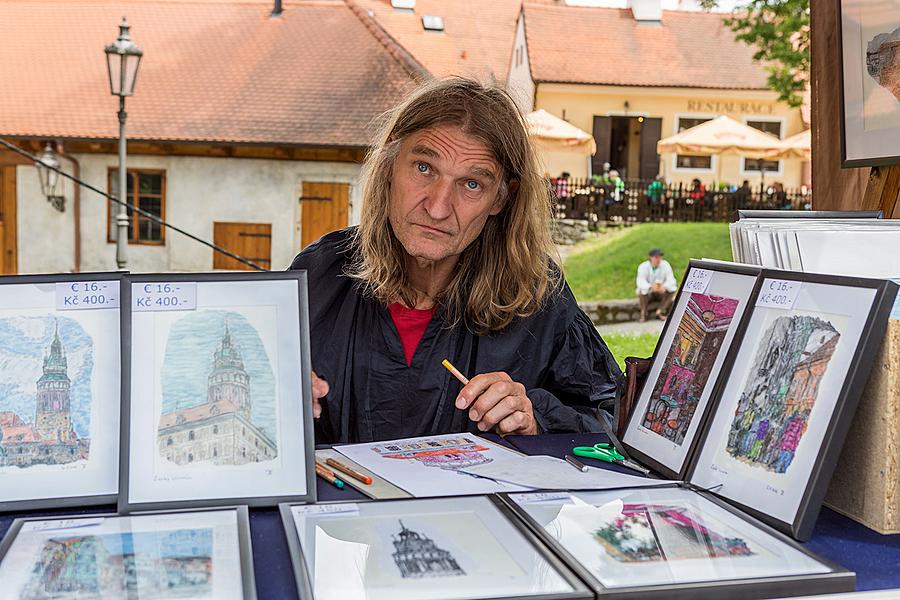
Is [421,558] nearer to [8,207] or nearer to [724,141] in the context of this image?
[8,207]

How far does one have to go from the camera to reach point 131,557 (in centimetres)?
100

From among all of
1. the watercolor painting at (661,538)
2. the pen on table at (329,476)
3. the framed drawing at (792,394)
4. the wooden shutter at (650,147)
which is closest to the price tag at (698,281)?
the framed drawing at (792,394)

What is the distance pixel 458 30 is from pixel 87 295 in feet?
86.6

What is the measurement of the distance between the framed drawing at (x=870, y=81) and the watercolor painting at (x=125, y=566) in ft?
4.73

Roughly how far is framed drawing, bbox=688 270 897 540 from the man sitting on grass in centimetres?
1182

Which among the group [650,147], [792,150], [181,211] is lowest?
[181,211]

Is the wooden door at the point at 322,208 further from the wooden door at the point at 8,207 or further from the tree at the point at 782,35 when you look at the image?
the tree at the point at 782,35

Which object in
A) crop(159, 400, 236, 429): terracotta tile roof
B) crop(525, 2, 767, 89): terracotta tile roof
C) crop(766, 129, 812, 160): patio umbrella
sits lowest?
crop(159, 400, 236, 429): terracotta tile roof

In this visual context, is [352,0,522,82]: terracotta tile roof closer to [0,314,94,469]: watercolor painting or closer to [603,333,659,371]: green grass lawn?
[603,333,659,371]: green grass lawn

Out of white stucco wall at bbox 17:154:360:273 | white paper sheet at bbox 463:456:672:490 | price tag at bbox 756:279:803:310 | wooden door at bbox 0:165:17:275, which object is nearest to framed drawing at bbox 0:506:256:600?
white paper sheet at bbox 463:456:672:490

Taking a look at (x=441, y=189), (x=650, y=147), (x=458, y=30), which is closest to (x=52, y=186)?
(x=458, y=30)

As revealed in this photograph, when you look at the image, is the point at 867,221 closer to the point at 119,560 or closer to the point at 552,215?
the point at 552,215

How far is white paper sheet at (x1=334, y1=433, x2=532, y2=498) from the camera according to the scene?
4.11 feet

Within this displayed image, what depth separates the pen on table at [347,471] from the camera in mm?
1298
